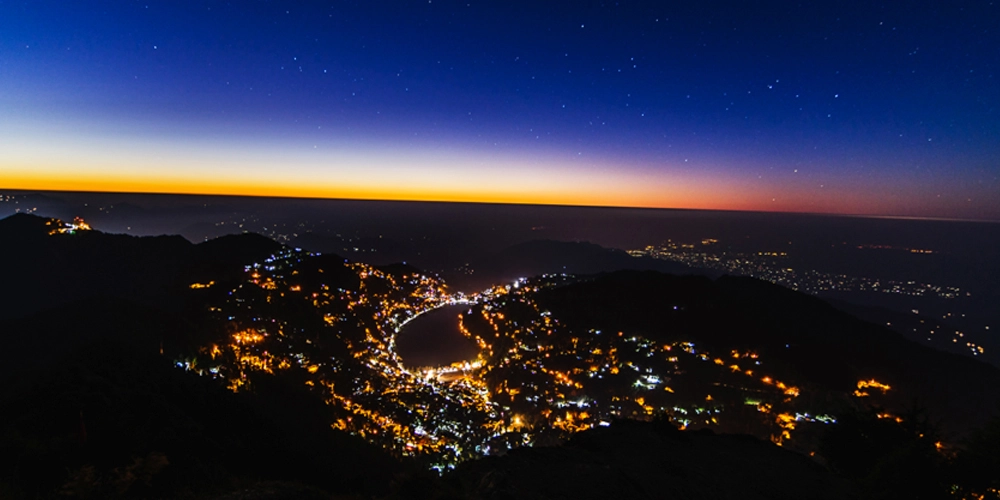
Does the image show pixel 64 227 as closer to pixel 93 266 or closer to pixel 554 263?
pixel 93 266

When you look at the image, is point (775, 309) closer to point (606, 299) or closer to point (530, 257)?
point (606, 299)

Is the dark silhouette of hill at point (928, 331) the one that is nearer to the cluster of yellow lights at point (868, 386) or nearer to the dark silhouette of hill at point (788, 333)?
the dark silhouette of hill at point (788, 333)

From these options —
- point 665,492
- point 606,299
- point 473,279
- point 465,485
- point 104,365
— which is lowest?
point 473,279

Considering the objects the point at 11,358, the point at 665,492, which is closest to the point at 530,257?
the point at 11,358

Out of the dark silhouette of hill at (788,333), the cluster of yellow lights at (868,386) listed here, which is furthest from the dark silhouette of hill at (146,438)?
the cluster of yellow lights at (868,386)

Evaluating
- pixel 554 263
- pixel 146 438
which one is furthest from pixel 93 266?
pixel 554 263
